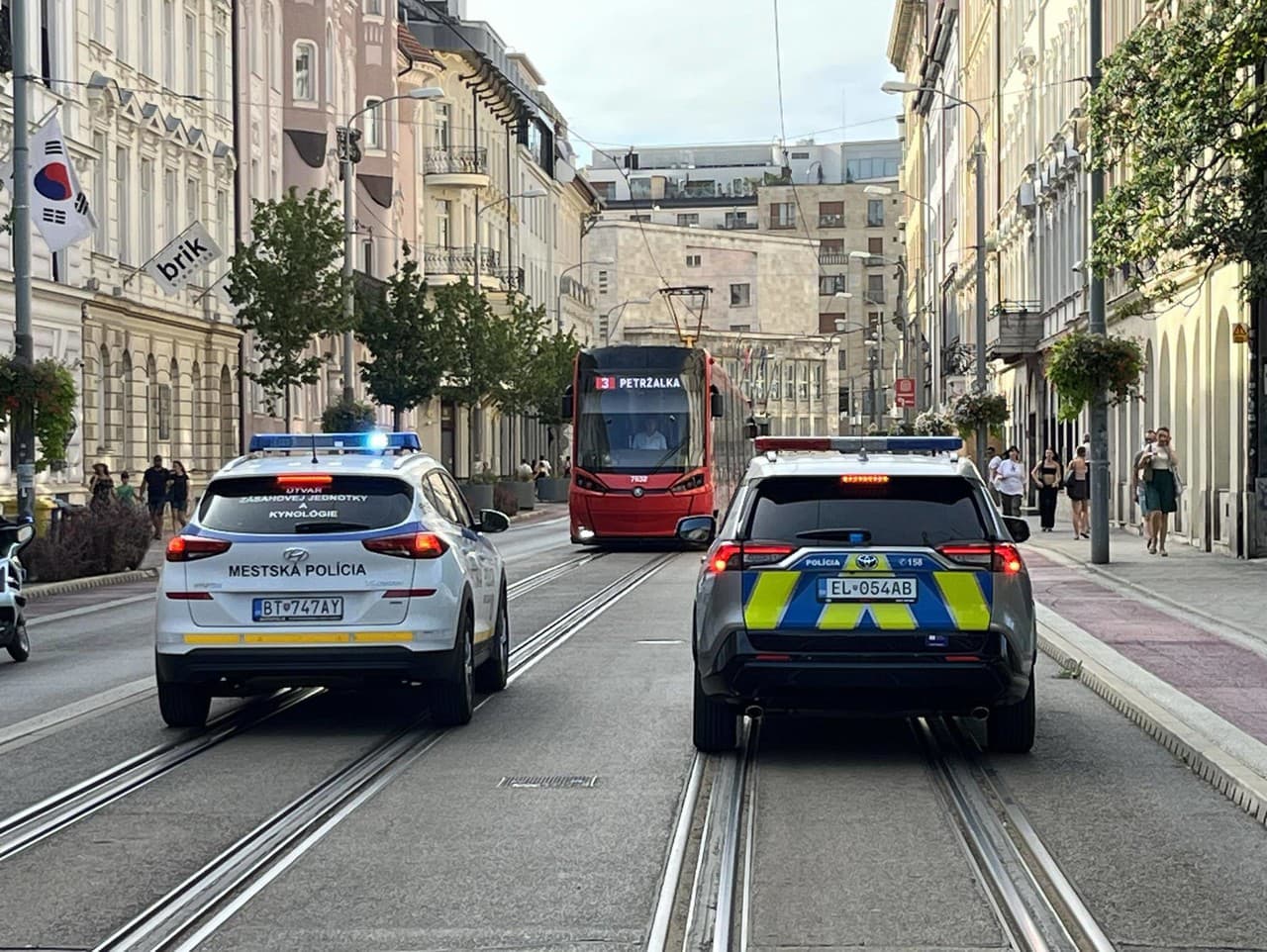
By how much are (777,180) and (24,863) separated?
15233 cm

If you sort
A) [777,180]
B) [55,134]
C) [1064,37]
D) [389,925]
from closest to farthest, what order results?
[389,925]
[55,134]
[1064,37]
[777,180]

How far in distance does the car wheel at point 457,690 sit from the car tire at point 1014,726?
304 centimetres

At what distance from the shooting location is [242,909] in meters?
7.74

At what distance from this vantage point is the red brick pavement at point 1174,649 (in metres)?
13.6

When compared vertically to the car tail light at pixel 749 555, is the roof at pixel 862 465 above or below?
above

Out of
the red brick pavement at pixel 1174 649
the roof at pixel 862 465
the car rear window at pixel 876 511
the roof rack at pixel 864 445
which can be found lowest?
the red brick pavement at pixel 1174 649

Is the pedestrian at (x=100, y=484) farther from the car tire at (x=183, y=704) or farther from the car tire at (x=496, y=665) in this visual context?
the car tire at (x=183, y=704)

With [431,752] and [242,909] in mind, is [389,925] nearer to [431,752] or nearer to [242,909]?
[242,909]

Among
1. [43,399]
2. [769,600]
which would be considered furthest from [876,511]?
[43,399]

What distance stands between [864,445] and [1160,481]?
2092 centimetres

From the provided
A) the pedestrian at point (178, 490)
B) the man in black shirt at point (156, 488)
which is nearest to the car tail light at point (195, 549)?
the man in black shirt at point (156, 488)

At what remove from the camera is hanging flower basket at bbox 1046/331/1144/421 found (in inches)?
1187

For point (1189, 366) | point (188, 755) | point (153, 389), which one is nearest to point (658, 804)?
point (188, 755)

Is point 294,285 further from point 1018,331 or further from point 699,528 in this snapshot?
point 699,528
